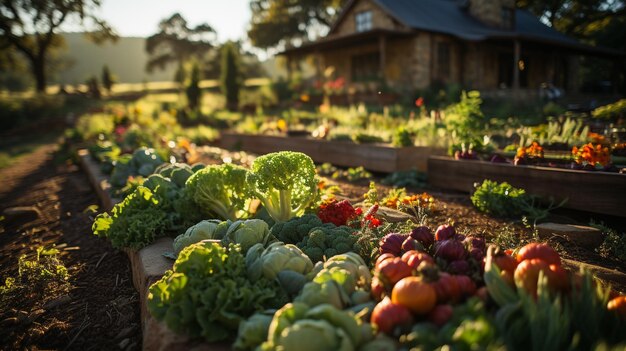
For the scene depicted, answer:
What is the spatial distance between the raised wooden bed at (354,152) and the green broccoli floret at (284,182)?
3.48 m

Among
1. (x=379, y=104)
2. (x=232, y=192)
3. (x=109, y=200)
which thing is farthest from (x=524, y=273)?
(x=379, y=104)

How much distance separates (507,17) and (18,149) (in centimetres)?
2396

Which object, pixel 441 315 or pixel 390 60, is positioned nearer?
pixel 441 315

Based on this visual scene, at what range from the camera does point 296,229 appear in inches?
108

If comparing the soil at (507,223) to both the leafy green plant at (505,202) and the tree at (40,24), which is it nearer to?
the leafy green plant at (505,202)

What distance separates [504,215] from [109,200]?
172 inches

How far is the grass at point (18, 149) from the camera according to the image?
1122 cm

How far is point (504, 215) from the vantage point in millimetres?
4043

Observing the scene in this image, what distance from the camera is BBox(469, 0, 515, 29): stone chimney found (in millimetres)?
21656

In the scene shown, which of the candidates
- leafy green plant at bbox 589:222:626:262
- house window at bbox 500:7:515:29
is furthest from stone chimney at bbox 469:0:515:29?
leafy green plant at bbox 589:222:626:262

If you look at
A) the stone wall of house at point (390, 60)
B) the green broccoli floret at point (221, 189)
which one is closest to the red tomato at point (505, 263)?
the green broccoli floret at point (221, 189)

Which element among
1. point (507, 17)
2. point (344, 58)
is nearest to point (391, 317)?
point (344, 58)

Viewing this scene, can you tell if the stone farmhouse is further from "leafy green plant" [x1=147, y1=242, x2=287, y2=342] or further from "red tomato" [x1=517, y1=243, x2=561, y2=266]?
"leafy green plant" [x1=147, y1=242, x2=287, y2=342]

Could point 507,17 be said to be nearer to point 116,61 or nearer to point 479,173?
point 479,173
